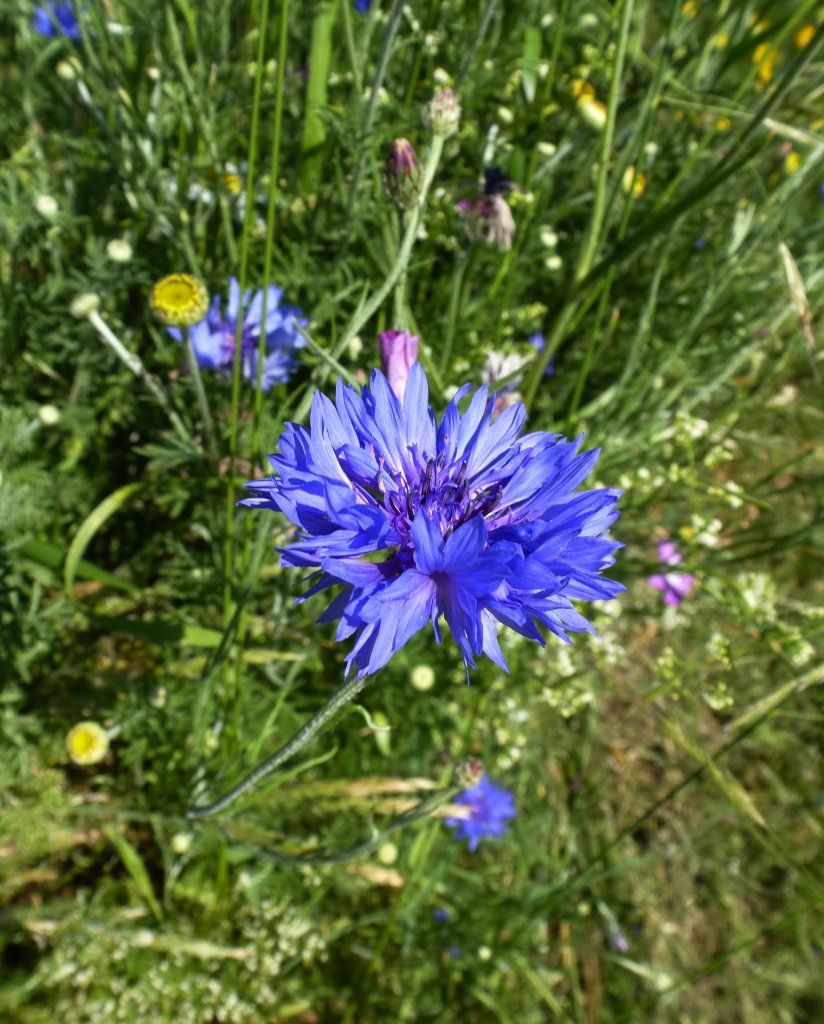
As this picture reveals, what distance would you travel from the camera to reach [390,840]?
5.96 feet

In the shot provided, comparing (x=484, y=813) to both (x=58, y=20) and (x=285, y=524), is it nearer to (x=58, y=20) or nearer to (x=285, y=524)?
(x=285, y=524)

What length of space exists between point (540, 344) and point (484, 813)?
4.10 ft

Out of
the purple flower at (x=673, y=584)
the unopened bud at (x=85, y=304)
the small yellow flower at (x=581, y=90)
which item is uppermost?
the small yellow flower at (x=581, y=90)

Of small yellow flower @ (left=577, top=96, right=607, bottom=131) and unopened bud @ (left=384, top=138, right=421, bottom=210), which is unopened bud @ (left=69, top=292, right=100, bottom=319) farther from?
small yellow flower @ (left=577, top=96, right=607, bottom=131)

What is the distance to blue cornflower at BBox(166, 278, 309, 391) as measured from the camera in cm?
155

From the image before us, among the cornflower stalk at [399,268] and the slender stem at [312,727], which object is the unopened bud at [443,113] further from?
the slender stem at [312,727]

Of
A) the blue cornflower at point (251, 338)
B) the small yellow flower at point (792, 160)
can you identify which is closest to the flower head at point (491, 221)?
the blue cornflower at point (251, 338)

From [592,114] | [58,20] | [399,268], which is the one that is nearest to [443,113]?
[399,268]

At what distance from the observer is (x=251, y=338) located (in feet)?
5.24

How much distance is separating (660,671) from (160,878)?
1291mm

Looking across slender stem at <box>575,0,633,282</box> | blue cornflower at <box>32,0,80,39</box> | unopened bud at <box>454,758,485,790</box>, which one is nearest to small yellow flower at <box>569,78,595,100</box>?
slender stem at <box>575,0,633,282</box>

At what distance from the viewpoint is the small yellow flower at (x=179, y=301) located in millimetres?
1266

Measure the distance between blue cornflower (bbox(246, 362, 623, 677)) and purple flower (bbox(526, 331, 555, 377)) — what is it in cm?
117

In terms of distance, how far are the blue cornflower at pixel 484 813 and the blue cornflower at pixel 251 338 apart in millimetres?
1160
